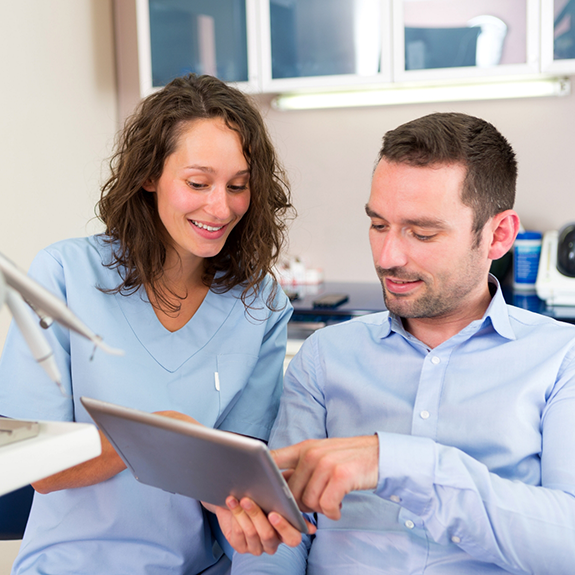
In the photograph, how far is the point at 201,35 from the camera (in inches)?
95.6

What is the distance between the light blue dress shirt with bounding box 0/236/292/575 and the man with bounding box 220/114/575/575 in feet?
0.40

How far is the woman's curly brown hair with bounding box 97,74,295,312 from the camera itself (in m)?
1.22

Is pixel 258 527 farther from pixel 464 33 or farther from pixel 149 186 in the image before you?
pixel 464 33

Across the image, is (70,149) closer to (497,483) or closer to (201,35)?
(201,35)

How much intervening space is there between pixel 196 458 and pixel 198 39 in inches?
80.8

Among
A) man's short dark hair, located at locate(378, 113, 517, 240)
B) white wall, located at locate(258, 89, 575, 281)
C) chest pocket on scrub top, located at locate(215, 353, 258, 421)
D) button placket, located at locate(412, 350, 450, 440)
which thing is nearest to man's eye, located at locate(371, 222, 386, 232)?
man's short dark hair, located at locate(378, 113, 517, 240)

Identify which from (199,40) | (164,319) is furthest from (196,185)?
(199,40)

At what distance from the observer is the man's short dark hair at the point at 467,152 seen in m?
1.07

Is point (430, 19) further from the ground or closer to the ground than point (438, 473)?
further from the ground

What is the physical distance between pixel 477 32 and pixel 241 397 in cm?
154

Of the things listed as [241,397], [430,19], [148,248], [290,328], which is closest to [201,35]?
[430,19]

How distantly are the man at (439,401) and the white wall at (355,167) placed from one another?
56.8 inches

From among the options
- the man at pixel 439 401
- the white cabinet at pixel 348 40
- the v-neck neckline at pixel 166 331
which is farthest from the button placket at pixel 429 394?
the white cabinet at pixel 348 40

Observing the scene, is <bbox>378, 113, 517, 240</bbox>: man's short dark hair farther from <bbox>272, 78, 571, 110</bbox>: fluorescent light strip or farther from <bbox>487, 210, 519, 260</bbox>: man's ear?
<bbox>272, 78, 571, 110</bbox>: fluorescent light strip
